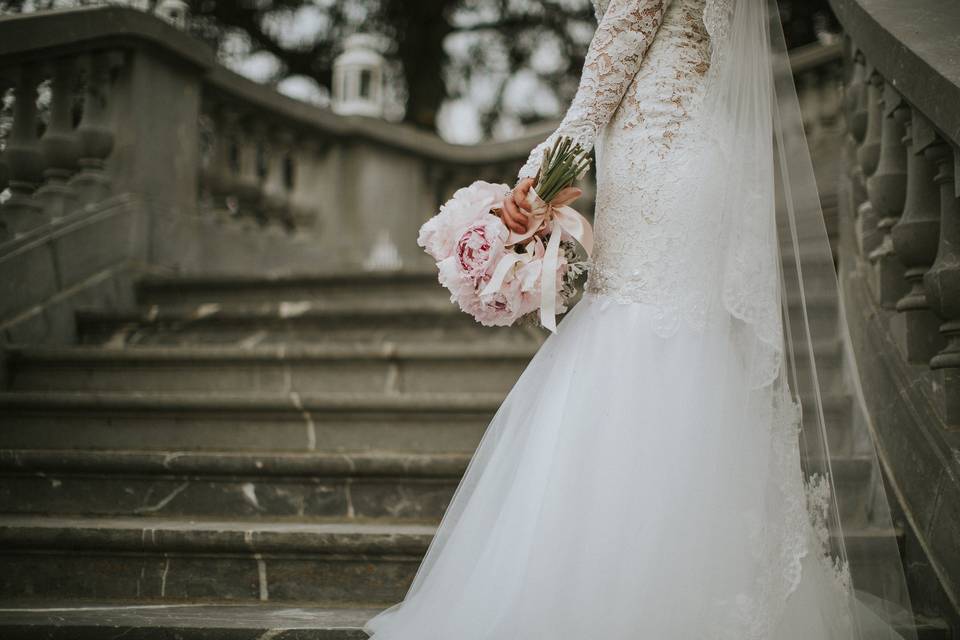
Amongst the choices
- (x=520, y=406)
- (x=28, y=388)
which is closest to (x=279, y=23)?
(x=28, y=388)

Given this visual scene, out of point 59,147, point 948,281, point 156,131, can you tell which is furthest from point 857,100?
point 59,147

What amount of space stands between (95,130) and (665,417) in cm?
366

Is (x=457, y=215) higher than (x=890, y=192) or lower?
lower

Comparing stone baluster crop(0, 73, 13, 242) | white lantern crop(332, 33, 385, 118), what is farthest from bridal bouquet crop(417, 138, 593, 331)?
white lantern crop(332, 33, 385, 118)

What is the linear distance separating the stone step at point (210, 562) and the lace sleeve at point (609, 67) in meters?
1.34

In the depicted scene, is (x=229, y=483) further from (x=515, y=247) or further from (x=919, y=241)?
(x=919, y=241)

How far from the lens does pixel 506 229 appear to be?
2.30 metres

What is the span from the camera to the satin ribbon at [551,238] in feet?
7.46

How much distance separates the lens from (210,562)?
2.94m

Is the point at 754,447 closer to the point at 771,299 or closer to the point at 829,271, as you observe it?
the point at 771,299

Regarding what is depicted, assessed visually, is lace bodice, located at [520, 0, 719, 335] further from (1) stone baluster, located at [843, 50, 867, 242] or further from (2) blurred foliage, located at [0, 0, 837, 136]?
(2) blurred foliage, located at [0, 0, 837, 136]

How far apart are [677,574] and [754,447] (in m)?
0.40

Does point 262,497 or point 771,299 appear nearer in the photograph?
point 771,299

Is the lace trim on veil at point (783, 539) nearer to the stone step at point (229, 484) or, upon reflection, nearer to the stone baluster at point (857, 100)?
the stone step at point (229, 484)
